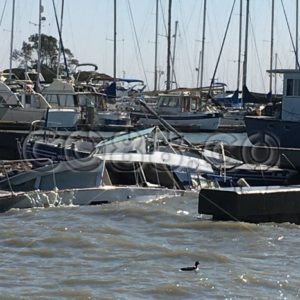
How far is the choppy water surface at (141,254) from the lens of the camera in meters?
11.9

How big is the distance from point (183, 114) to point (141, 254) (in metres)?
36.8

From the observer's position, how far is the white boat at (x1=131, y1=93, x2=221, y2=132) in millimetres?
49750

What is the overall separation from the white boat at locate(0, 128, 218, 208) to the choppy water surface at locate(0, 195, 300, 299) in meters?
0.37

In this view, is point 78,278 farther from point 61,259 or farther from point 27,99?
point 27,99

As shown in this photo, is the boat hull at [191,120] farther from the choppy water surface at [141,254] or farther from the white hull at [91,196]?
the choppy water surface at [141,254]

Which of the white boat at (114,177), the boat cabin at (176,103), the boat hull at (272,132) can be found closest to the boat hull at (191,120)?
the boat cabin at (176,103)

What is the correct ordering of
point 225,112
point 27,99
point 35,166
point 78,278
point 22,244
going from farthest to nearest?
point 225,112 → point 27,99 → point 35,166 → point 22,244 → point 78,278

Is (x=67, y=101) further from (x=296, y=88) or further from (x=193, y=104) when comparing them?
(x=296, y=88)

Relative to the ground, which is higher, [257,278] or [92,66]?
[92,66]

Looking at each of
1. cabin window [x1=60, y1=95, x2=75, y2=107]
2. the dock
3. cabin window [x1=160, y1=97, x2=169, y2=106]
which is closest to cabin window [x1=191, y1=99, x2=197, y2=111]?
cabin window [x1=160, y1=97, x2=169, y2=106]

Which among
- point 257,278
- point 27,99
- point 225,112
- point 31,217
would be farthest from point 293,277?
point 225,112

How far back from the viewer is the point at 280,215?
17.5m

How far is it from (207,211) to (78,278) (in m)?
5.54

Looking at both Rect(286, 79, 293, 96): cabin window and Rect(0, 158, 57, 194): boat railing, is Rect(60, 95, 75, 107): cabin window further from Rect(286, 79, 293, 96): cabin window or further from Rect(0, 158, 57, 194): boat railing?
Rect(0, 158, 57, 194): boat railing
